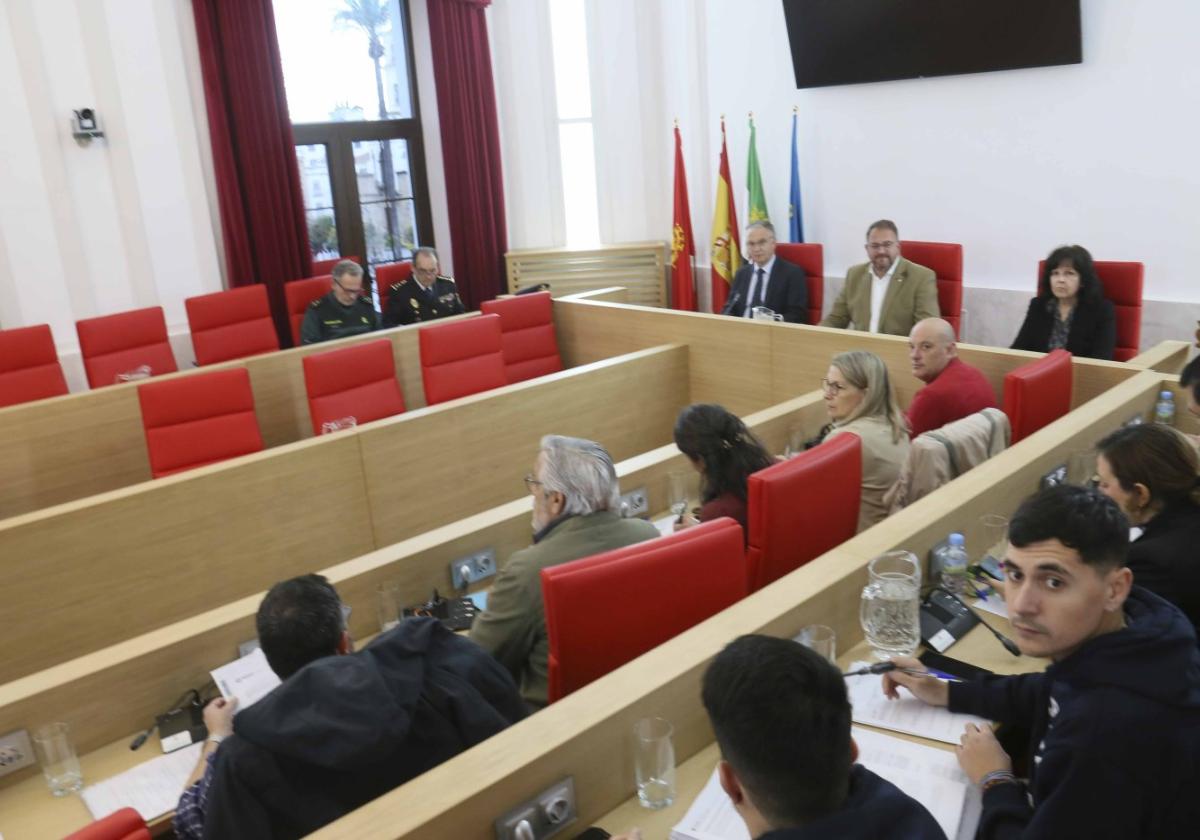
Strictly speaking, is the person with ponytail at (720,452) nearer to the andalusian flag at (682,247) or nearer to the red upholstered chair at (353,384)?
the red upholstered chair at (353,384)

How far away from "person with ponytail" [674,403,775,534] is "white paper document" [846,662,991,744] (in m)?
0.81

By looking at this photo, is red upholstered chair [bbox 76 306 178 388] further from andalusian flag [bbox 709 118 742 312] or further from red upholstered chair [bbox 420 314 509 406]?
andalusian flag [bbox 709 118 742 312]

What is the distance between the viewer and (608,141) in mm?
8008

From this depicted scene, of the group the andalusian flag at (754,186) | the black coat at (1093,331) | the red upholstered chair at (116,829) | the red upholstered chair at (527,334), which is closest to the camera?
the red upholstered chair at (116,829)

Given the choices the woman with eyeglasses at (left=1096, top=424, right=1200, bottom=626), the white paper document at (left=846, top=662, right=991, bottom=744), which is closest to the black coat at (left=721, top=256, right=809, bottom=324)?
A: the woman with eyeglasses at (left=1096, top=424, right=1200, bottom=626)

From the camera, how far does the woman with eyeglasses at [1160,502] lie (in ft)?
6.44

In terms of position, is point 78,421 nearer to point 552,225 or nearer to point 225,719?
point 225,719

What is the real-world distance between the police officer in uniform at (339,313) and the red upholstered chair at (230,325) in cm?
25

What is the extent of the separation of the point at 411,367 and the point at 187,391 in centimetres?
133

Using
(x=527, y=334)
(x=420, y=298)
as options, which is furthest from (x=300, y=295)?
(x=527, y=334)

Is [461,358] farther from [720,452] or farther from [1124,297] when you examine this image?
[1124,297]

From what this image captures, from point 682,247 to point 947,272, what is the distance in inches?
111

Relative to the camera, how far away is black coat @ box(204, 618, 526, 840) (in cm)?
149

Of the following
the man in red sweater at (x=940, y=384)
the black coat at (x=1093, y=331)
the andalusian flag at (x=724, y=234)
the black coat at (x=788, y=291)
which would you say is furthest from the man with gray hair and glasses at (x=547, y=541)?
the andalusian flag at (x=724, y=234)
